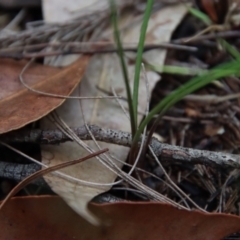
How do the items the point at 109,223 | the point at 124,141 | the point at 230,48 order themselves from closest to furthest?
the point at 109,223
the point at 124,141
the point at 230,48

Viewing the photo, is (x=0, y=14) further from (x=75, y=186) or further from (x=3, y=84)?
(x=75, y=186)

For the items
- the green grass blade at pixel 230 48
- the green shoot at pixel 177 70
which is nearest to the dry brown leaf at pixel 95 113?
the green shoot at pixel 177 70

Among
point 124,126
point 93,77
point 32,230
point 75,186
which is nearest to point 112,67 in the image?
point 93,77

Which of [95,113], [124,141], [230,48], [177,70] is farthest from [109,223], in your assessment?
[230,48]

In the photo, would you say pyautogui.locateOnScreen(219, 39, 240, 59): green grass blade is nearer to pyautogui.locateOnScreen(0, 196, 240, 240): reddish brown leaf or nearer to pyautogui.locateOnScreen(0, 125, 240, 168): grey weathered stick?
pyautogui.locateOnScreen(0, 125, 240, 168): grey weathered stick

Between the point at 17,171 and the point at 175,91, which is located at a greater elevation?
the point at 175,91

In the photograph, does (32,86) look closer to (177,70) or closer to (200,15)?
(177,70)

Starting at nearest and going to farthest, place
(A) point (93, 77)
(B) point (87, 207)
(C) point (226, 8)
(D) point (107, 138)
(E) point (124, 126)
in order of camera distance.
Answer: (B) point (87, 207) < (D) point (107, 138) < (E) point (124, 126) < (A) point (93, 77) < (C) point (226, 8)
